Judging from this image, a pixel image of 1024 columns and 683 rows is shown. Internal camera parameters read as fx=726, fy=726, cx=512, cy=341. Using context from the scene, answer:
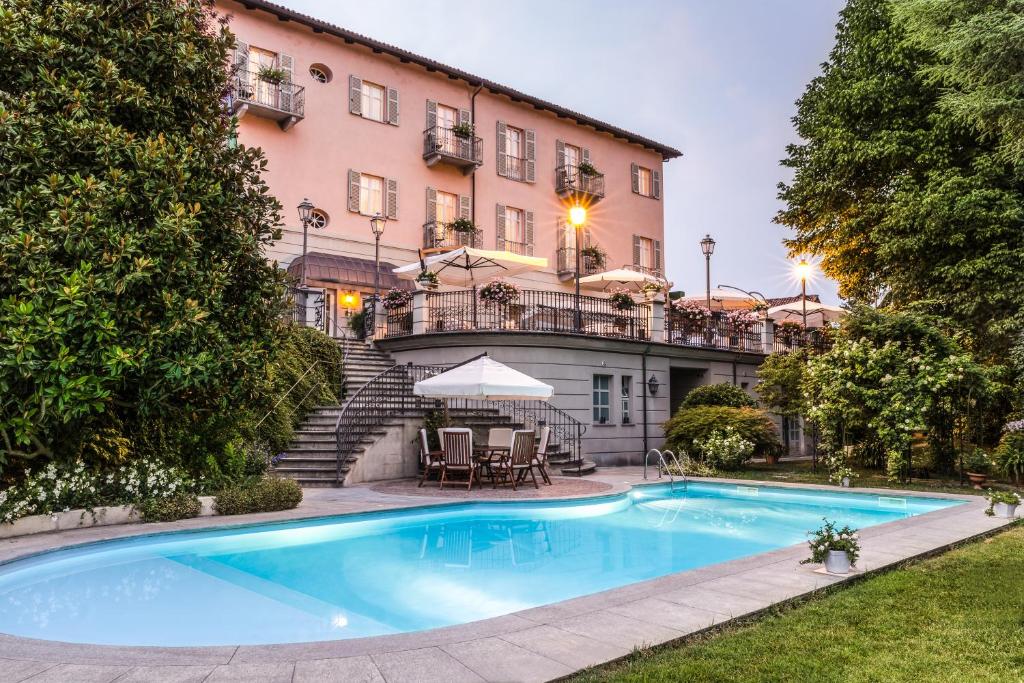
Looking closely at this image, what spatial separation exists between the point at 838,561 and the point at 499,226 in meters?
22.6

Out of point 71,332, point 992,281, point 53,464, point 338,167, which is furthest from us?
point 338,167

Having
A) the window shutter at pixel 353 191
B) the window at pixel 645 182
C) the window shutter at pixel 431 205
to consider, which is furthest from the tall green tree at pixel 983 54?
the window shutter at pixel 353 191

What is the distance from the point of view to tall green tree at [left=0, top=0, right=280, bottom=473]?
7.38 m

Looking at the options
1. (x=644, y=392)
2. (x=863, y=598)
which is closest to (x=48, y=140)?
(x=863, y=598)

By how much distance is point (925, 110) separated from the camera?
1983 cm

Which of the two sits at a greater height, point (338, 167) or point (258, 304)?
point (338, 167)

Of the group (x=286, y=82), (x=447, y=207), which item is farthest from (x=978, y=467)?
(x=286, y=82)

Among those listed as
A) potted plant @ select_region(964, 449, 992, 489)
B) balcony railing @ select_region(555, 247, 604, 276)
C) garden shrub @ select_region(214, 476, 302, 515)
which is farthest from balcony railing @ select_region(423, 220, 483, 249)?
potted plant @ select_region(964, 449, 992, 489)

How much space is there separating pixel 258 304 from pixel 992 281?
1688 cm

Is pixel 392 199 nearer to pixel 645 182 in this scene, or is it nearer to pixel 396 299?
pixel 396 299

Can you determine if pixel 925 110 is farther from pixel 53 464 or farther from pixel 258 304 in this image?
pixel 53 464

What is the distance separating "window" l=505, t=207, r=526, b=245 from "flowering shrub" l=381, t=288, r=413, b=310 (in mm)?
9143

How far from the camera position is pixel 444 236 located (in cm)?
2584

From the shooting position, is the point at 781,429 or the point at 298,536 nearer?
the point at 298,536
